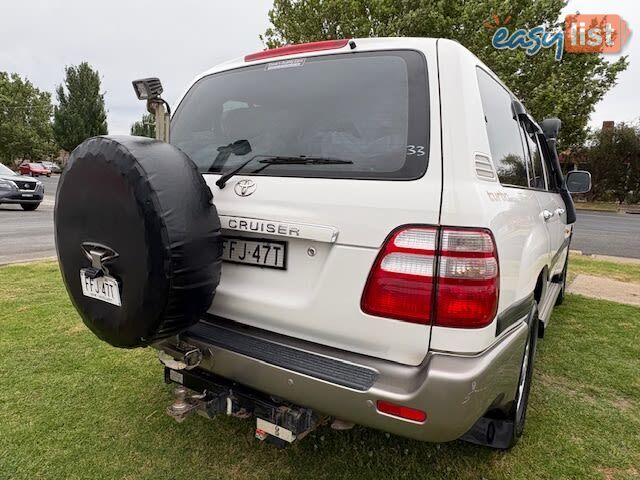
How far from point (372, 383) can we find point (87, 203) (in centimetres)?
129

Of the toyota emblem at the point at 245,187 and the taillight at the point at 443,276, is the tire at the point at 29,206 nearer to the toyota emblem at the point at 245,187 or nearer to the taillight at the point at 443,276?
the toyota emblem at the point at 245,187

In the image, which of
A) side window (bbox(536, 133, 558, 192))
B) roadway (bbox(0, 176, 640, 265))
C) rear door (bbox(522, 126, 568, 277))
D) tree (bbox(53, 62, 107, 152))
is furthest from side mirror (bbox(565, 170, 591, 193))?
tree (bbox(53, 62, 107, 152))

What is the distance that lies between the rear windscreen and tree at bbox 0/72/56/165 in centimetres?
4945

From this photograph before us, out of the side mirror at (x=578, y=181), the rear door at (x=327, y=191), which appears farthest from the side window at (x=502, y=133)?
the side mirror at (x=578, y=181)

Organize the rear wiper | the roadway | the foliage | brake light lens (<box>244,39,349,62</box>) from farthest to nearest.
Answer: the foliage, the roadway, brake light lens (<box>244,39,349,62</box>), the rear wiper

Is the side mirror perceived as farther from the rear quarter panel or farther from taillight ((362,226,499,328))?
taillight ((362,226,499,328))

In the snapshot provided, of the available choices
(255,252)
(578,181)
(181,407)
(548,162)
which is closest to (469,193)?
(255,252)

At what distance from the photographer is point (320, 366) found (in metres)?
1.62

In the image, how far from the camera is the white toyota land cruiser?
4.89 feet

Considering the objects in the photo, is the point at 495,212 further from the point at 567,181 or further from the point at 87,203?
the point at 567,181

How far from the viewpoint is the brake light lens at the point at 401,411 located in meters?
1.47

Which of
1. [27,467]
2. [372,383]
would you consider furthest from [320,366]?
[27,467]

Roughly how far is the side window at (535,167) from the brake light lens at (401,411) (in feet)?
5.38

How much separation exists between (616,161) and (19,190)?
34116 mm
